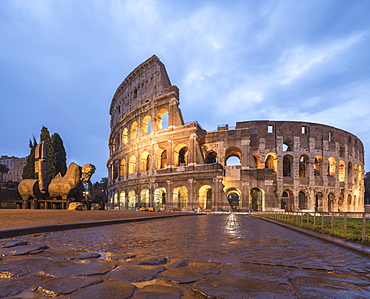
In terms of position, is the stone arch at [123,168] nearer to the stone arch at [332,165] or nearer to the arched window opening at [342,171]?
the stone arch at [332,165]

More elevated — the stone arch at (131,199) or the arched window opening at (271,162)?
the arched window opening at (271,162)

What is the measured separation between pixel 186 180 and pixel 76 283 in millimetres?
24486

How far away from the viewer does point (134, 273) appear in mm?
2311

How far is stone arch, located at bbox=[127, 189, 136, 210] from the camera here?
3175cm

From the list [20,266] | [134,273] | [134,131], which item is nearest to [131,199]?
[134,131]

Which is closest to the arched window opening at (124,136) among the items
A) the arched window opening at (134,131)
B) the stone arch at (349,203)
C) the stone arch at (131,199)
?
the arched window opening at (134,131)

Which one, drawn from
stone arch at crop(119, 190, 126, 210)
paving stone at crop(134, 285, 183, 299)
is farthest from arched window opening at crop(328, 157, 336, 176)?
paving stone at crop(134, 285, 183, 299)

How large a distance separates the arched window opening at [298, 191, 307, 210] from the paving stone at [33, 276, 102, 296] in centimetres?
3268

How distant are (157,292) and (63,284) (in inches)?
30.9

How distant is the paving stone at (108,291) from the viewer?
5.56 ft

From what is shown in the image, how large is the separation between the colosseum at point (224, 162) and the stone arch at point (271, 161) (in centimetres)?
13

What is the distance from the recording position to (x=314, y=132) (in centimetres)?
3120

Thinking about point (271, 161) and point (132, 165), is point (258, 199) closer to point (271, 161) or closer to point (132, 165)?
point (271, 161)

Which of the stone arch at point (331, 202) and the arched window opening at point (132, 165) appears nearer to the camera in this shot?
the stone arch at point (331, 202)
